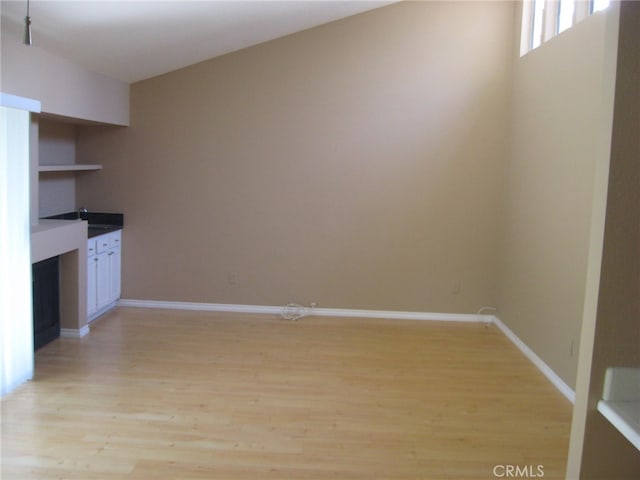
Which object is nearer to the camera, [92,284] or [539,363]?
[539,363]

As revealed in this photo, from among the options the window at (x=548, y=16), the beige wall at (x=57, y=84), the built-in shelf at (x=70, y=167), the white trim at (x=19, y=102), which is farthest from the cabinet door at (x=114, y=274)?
the window at (x=548, y=16)

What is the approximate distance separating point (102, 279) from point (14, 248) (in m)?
1.88

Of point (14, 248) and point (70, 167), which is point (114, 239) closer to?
point (70, 167)

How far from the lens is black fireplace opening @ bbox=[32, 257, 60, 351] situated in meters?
4.48

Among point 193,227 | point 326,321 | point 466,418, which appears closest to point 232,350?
point 326,321

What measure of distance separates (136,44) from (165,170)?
1.57 metres

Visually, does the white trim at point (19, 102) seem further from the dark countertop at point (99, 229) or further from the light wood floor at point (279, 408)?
the light wood floor at point (279, 408)

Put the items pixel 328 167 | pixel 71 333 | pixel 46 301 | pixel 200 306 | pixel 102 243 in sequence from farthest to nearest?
pixel 200 306
pixel 328 167
pixel 102 243
pixel 71 333
pixel 46 301

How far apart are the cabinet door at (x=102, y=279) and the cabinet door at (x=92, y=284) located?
0.04 metres

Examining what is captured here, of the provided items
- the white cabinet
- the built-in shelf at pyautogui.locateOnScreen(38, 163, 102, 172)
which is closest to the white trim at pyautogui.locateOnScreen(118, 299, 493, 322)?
the white cabinet

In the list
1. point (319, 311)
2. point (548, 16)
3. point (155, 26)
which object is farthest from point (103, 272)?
point (548, 16)

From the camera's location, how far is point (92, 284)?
5.31 meters

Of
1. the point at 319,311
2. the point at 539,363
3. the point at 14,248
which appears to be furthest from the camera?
the point at 319,311

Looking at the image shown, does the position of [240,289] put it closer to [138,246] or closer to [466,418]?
[138,246]
